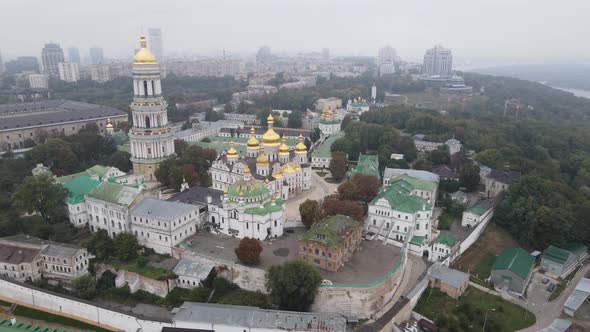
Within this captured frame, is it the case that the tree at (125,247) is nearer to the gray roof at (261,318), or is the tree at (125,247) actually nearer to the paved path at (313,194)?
the gray roof at (261,318)

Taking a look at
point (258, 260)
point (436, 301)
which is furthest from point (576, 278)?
point (258, 260)

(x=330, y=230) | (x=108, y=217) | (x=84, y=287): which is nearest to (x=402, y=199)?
(x=330, y=230)

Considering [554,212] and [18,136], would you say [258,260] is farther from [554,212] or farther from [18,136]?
[18,136]

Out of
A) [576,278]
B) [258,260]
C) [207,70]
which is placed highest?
[207,70]

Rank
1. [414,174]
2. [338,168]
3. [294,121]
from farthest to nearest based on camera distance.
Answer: [294,121], [338,168], [414,174]

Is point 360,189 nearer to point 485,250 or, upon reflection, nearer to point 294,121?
point 485,250
